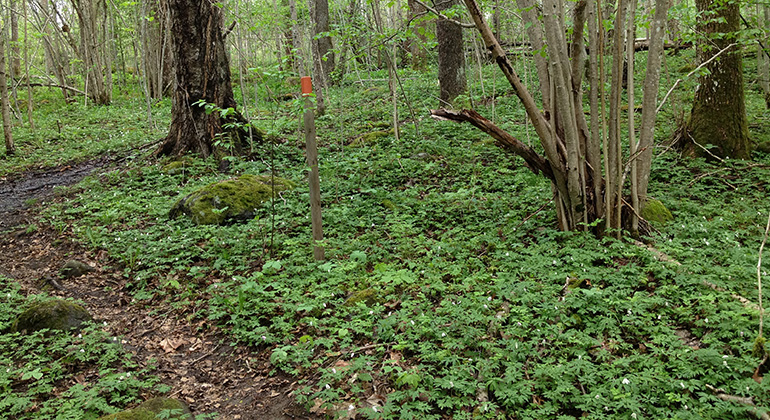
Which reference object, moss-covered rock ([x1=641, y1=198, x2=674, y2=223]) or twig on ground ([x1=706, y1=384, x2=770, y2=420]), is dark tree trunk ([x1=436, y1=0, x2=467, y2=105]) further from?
twig on ground ([x1=706, y1=384, x2=770, y2=420])

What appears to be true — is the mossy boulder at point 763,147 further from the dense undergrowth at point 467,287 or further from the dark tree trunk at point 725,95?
the dense undergrowth at point 467,287

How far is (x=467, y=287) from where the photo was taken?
4.19 m

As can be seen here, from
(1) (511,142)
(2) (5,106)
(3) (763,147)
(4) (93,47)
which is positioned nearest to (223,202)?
(1) (511,142)

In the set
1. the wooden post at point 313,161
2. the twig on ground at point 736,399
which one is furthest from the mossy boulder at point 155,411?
the twig on ground at point 736,399

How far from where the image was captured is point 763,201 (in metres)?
5.47

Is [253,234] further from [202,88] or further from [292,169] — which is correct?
[202,88]

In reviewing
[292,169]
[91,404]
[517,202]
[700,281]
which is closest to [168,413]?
[91,404]

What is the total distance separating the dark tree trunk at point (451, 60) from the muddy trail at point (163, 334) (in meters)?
7.33

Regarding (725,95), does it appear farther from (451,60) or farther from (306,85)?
(306,85)

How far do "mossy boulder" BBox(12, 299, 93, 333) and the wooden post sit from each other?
2224mm

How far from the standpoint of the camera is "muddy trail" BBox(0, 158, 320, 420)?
339 cm

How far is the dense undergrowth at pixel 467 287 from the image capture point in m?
2.93

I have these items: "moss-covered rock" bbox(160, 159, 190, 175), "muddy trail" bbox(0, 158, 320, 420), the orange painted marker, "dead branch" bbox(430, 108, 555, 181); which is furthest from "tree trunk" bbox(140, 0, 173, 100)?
"dead branch" bbox(430, 108, 555, 181)

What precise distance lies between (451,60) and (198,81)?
208 inches
